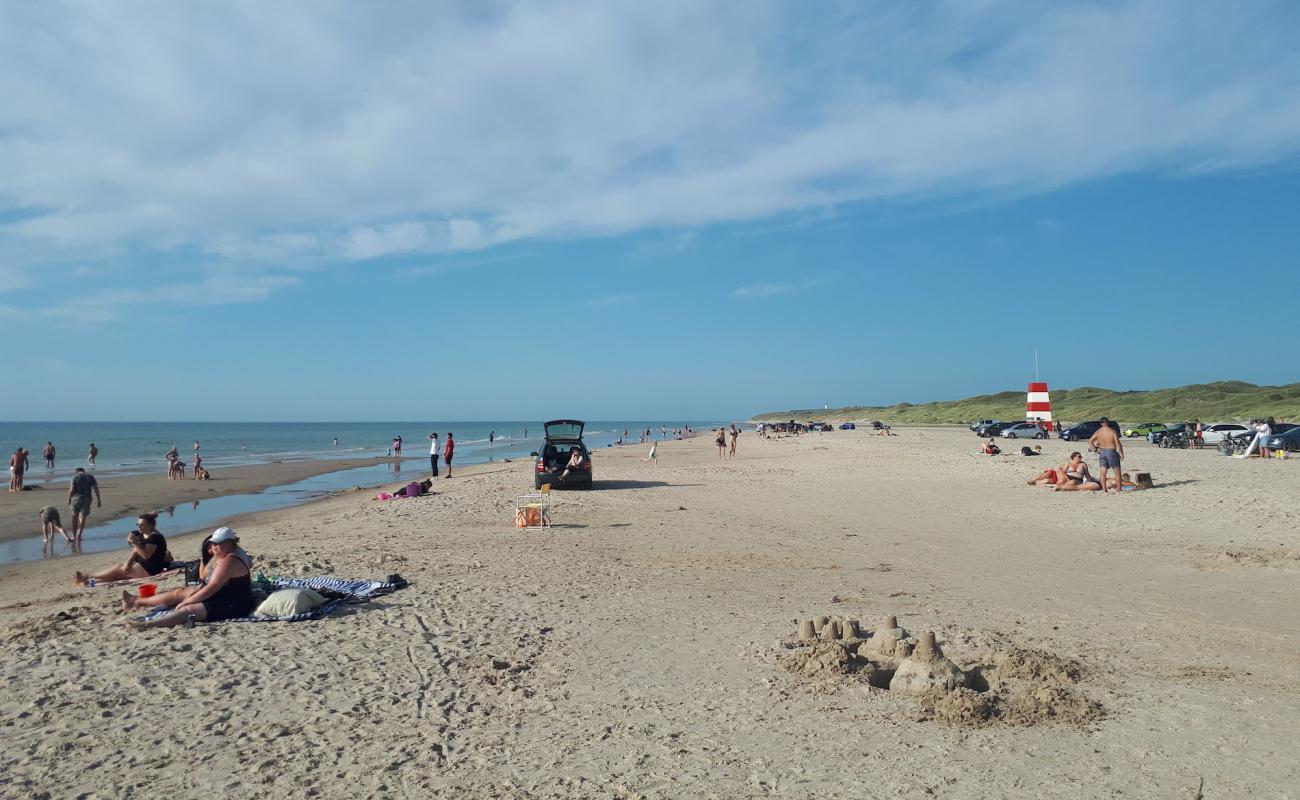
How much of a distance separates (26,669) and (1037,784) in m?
7.32

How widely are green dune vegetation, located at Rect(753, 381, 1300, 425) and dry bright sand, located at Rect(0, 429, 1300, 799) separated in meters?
46.0

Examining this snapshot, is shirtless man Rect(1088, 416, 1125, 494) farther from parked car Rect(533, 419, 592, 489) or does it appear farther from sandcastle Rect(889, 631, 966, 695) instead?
sandcastle Rect(889, 631, 966, 695)

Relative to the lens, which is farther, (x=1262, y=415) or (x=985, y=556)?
(x=1262, y=415)

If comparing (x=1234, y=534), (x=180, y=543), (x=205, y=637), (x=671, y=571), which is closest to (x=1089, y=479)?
(x=1234, y=534)

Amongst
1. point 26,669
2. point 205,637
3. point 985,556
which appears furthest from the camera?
point 985,556

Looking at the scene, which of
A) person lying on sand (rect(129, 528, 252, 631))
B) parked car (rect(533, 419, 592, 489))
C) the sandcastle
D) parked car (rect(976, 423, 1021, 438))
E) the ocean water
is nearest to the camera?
the sandcastle

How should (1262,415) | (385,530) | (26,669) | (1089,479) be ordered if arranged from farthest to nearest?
1. (1262,415)
2. (1089,479)
3. (385,530)
4. (26,669)

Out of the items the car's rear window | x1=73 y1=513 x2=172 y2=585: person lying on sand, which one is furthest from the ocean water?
x1=73 y1=513 x2=172 y2=585: person lying on sand

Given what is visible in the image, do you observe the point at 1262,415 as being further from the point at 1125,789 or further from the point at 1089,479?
the point at 1125,789

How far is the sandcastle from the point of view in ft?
18.4

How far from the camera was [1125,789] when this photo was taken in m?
4.30

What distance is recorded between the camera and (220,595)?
7.63 m

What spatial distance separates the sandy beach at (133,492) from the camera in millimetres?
19531

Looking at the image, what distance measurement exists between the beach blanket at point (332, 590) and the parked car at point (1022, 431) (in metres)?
46.4
